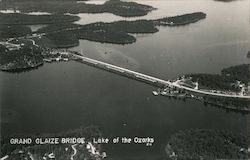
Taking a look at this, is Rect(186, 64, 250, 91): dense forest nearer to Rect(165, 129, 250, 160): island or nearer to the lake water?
the lake water

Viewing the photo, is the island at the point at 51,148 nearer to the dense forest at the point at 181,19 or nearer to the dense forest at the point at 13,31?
the dense forest at the point at 13,31

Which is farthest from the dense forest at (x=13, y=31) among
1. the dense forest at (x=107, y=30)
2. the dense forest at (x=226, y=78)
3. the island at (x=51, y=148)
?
the island at (x=51, y=148)

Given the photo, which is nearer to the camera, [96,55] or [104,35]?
[96,55]

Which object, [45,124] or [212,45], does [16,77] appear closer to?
[45,124]

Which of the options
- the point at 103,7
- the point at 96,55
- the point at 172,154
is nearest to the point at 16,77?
the point at 96,55

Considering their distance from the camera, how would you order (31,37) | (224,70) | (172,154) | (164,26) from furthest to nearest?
(164,26), (31,37), (224,70), (172,154)

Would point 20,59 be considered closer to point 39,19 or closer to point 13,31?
point 13,31

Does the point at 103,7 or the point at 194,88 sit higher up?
the point at 103,7

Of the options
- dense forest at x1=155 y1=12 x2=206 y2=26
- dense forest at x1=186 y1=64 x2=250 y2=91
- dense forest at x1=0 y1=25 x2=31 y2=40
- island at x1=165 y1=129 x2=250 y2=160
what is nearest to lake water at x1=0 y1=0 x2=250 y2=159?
island at x1=165 y1=129 x2=250 y2=160

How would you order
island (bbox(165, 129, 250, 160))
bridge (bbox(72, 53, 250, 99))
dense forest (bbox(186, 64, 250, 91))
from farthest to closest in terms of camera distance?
1. dense forest (bbox(186, 64, 250, 91))
2. bridge (bbox(72, 53, 250, 99))
3. island (bbox(165, 129, 250, 160))
